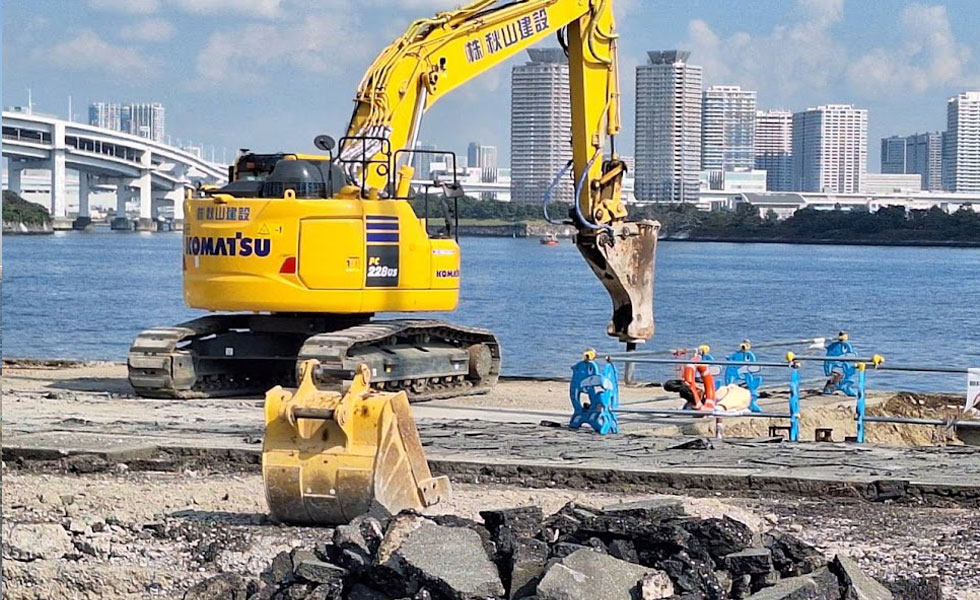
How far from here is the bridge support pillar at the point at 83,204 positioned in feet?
469

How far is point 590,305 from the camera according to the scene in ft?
227

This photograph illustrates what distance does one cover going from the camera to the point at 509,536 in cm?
886

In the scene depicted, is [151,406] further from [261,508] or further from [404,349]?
[261,508]

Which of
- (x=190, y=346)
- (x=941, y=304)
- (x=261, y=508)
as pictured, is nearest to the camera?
(x=261, y=508)

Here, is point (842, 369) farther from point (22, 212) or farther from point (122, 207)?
point (122, 207)

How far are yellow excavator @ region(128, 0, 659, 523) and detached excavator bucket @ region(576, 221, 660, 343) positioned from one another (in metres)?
0.02

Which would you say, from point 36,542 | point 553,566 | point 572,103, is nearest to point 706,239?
point 572,103

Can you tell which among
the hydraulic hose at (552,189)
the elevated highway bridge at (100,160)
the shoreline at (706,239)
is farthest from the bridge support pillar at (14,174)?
the hydraulic hose at (552,189)

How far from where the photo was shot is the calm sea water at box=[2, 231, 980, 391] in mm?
44594

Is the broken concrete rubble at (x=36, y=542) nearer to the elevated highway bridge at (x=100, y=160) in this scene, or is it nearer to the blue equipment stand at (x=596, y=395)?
the blue equipment stand at (x=596, y=395)

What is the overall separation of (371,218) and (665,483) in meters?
7.41

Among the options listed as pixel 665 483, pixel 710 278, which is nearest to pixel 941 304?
pixel 710 278

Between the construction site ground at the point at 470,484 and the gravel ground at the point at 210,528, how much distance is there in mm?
18

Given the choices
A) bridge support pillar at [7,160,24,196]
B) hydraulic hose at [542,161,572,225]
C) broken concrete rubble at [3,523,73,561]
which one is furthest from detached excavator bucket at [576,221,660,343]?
bridge support pillar at [7,160,24,196]
